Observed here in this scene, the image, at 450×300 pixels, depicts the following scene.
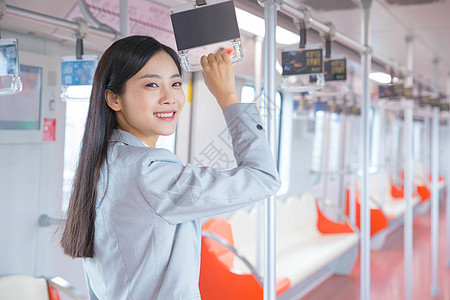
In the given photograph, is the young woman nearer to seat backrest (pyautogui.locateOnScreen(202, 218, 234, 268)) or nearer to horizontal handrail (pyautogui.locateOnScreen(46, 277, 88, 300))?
horizontal handrail (pyautogui.locateOnScreen(46, 277, 88, 300))

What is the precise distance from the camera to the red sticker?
3.09 meters

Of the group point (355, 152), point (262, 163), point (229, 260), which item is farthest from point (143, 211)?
point (355, 152)

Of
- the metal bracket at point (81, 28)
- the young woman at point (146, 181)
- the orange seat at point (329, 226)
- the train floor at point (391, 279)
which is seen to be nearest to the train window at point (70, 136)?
the metal bracket at point (81, 28)

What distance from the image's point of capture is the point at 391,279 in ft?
20.1

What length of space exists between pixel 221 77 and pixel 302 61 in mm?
920

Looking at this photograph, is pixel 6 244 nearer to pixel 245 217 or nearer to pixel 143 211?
pixel 143 211

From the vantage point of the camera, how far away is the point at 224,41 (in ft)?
4.53

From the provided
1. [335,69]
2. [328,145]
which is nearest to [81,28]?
[335,69]

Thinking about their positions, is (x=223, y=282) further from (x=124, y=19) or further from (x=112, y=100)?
(x=112, y=100)

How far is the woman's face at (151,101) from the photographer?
1.32 m

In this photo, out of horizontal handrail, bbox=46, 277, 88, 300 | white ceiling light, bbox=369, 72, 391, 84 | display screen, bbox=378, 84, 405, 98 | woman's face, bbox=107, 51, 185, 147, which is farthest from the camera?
white ceiling light, bbox=369, 72, 391, 84

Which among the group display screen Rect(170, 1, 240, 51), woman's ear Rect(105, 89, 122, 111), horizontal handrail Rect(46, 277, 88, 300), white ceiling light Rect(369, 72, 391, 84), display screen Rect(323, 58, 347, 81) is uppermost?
white ceiling light Rect(369, 72, 391, 84)

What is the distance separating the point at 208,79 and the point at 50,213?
2.20 m

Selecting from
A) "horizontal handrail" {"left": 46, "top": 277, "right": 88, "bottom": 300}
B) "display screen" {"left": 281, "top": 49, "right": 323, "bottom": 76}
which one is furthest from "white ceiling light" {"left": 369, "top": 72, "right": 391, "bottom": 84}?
"horizontal handrail" {"left": 46, "top": 277, "right": 88, "bottom": 300}
